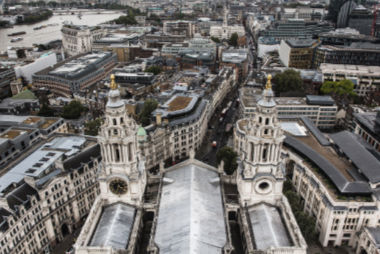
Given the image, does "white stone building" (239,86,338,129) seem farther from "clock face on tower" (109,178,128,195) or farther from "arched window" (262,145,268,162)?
"clock face on tower" (109,178,128,195)

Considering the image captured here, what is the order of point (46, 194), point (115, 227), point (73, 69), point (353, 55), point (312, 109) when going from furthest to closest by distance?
point (353, 55), point (73, 69), point (312, 109), point (46, 194), point (115, 227)

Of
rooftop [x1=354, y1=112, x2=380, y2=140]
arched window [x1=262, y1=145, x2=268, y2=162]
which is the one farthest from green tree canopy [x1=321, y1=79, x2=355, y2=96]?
arched window [x1=262, y1=145, x2=268, y2=162]

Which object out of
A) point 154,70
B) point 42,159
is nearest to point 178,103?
point 42,159

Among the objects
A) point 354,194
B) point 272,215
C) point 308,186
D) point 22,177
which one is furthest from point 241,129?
point 22,177

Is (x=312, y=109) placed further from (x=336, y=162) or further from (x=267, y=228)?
(x=267, y=228)

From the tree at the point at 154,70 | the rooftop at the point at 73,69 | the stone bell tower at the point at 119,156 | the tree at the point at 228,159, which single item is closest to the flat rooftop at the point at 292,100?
the tree at the point at 228,159

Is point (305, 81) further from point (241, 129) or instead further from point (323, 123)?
point (241, 129)

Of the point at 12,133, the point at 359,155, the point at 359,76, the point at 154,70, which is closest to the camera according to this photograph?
the point at 359,155
